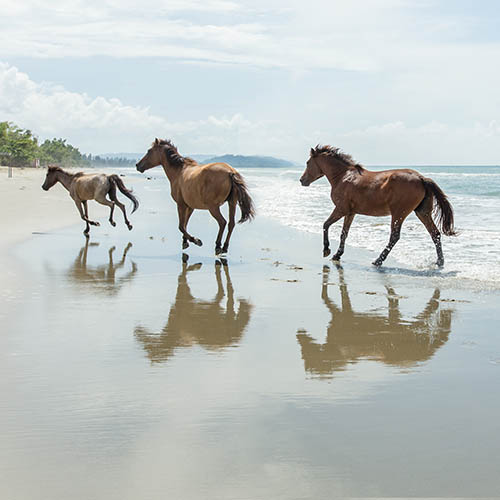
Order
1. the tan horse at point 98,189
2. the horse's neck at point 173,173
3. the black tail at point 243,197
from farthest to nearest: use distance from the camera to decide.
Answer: the tan horse at point 98,189 < the horse's neck at point 173,173 < the black tail at point 243,197

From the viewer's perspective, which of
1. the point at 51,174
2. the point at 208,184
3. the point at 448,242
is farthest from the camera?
the point at 51,174

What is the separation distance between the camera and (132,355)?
15.5 ft

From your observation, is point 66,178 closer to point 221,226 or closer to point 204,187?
point 204,187

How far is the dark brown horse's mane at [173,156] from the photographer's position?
1183 centimetres

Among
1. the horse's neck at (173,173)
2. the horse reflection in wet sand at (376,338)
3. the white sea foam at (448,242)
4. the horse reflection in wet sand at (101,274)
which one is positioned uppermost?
the horse's neck at (173,173)

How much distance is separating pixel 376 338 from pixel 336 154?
247 inches

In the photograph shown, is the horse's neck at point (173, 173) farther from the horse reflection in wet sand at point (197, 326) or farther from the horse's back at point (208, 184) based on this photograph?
the horse reflection in wet sand at point (197, 326)

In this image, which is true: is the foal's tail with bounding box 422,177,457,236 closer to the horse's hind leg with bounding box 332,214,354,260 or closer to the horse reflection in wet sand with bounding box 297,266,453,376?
the horse's hind leg with bounding box 332,214,354,260

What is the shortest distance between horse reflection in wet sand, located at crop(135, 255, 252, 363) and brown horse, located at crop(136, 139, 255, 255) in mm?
3148

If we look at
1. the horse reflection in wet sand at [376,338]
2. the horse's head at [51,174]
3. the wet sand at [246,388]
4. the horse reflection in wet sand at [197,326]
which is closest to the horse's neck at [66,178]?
the horse's head at [51,174]

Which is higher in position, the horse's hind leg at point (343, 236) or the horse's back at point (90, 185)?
the horse's back at point (90, 185)

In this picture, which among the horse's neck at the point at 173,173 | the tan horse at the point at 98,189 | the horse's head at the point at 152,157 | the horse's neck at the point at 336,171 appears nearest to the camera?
the horse's neck at the point at 336,171

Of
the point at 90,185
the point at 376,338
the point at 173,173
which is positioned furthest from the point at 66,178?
the point at 376,338

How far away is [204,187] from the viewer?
10969 mm
